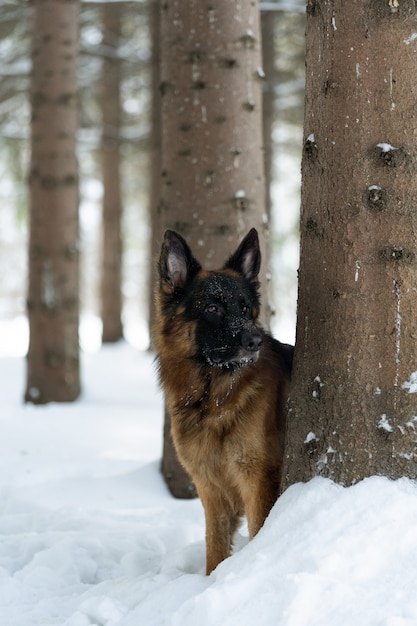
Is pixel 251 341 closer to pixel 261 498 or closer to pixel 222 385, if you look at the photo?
pixel 222 385

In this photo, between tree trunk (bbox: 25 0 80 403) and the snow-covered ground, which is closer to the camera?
the snow-covered ground

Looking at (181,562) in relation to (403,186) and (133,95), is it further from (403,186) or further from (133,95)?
(133,95)

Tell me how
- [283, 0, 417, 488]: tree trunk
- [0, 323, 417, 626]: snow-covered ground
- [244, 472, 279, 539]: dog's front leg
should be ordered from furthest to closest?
1. [244, 472, 279, 539]: dog's front leg
2. [283, 0, 417, 488]: tree trunk
3. [0, 323, 417, 626]: snow-covered ground

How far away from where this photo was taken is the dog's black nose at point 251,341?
374 centimetres

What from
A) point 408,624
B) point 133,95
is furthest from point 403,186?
point 133,95

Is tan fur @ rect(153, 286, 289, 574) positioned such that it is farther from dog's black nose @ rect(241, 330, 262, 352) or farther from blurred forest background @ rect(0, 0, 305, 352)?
Answer: blurred forest background @ rect(0, 0, 305, 352)

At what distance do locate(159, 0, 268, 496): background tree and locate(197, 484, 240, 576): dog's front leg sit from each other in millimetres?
1961

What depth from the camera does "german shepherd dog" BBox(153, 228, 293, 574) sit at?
152 inches

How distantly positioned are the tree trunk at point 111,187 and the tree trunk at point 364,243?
42.5ft

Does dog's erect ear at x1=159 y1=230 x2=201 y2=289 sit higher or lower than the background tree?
lower

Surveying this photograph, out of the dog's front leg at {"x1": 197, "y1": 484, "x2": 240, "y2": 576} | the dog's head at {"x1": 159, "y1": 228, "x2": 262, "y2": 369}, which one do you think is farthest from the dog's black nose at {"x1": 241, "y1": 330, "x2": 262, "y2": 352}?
the dog's front leg at {"x1": 197, "y1": 484, "x2": 240, "y2": 576}

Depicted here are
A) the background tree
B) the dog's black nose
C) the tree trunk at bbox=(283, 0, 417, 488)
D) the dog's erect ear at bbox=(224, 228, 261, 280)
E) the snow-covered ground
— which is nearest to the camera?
the snow-covered ground

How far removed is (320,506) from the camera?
10.6 feet

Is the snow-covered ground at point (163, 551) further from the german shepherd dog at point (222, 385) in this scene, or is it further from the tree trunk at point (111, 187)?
the tree trunk at point (111, 187)
